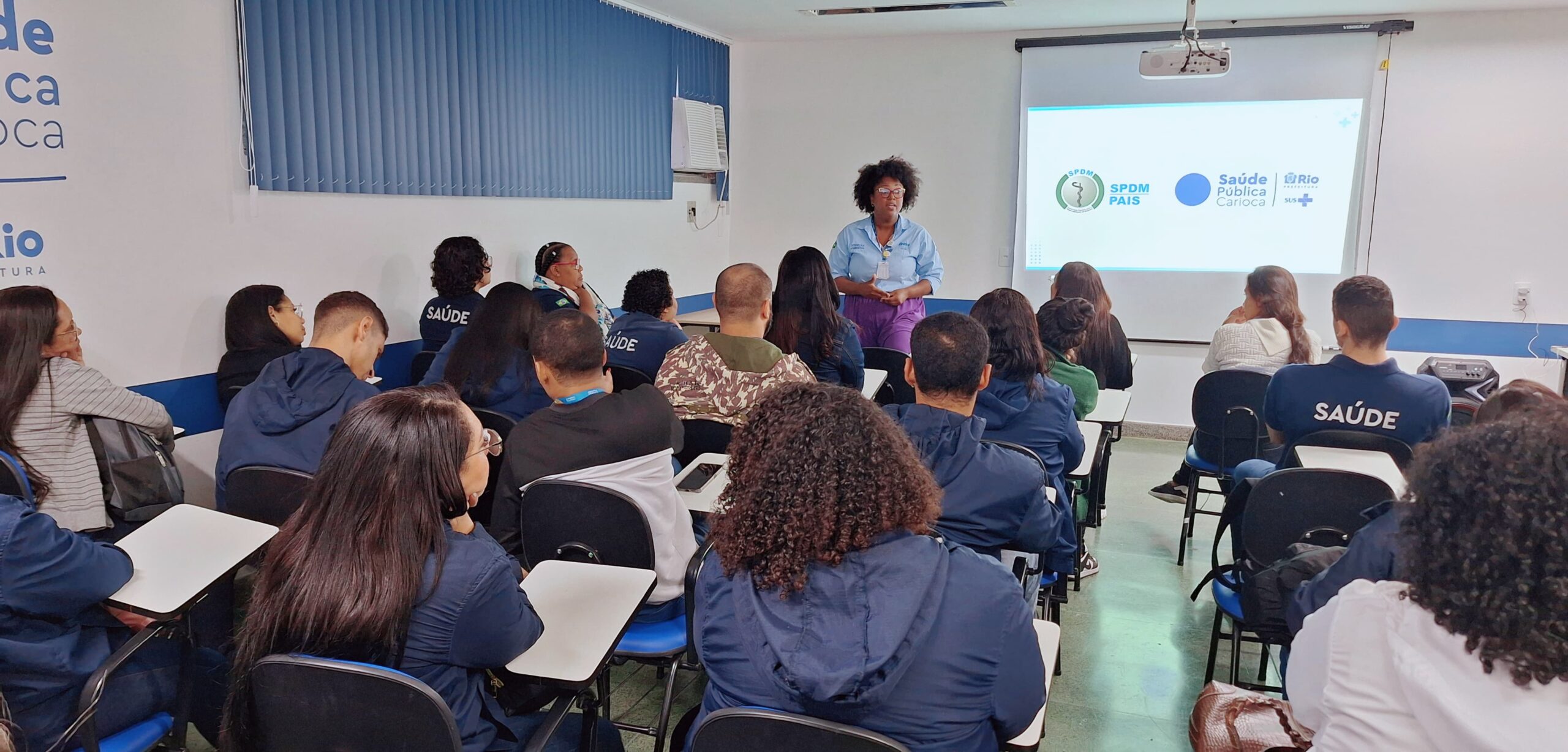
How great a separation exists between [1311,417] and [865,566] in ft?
7.81

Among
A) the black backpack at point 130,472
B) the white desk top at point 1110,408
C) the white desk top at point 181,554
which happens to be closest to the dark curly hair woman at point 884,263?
the white desk top at point 1110,408

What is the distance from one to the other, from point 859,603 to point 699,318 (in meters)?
5.04

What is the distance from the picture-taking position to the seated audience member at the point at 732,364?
10.0 feet

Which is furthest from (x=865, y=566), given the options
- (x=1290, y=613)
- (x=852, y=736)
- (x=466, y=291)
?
(x=466, y=291)

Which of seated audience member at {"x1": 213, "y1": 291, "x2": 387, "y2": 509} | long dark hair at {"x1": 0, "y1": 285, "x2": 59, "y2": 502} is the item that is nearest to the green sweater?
seated audience member at {"x1": 213, "y1": 291, "x2": 387, "y2": 509}

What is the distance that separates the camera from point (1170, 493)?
5.04 metres

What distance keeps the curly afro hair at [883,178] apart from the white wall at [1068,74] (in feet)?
4.64

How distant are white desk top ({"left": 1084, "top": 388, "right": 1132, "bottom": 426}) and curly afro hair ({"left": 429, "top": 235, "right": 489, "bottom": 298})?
9.13ft

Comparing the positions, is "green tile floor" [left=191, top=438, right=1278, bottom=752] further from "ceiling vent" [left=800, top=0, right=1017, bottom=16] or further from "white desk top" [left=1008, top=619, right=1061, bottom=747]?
"ceiling vent" [left=800, top=0, right=1017, bottom=16]

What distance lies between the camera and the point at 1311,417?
10.2ft

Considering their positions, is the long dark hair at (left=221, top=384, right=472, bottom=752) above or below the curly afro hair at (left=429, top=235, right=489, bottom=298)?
below

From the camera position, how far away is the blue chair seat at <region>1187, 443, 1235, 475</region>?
400 centimetres

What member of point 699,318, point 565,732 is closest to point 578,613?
point 565,732

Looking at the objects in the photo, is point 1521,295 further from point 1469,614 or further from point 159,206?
point 159,206
